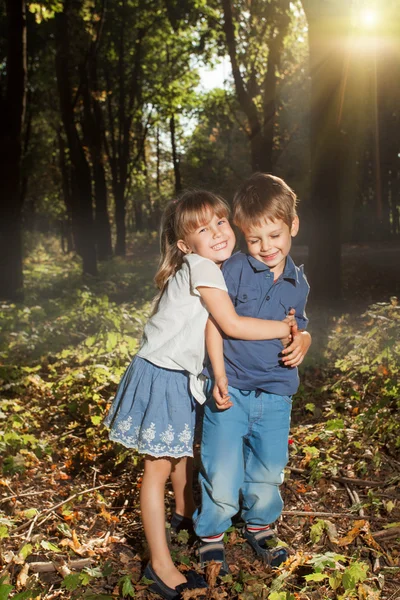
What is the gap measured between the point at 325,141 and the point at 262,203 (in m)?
8.10

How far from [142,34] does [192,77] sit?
4.82 m

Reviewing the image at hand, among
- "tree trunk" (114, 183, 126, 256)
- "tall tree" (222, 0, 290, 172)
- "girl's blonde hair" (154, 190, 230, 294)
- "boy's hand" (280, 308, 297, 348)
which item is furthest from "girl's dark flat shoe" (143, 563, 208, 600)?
"tree trunk" (114, 183, 126, 256)

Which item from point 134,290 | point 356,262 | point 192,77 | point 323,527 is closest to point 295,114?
point 192,77

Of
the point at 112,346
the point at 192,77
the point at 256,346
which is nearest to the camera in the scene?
the point at 256,346

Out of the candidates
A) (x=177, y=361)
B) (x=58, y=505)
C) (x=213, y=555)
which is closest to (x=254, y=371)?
(x=177, y=361)

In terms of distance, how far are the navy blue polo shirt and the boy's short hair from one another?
204mm

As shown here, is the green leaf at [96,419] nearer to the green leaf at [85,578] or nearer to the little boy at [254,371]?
the green leaf at [85,578]

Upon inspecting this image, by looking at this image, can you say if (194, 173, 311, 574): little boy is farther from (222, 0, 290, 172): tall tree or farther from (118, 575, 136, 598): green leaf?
(222, 0, 290, 172): tall tree

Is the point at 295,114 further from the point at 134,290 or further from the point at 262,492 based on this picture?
the point at 262,492

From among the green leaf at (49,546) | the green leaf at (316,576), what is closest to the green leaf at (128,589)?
the green leaf at (49,546)

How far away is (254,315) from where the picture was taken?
122 inches

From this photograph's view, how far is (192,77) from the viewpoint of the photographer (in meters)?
28.7

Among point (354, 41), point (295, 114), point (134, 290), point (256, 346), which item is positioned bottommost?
point (134, 290)

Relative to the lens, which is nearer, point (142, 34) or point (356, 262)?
point (356, 262)
